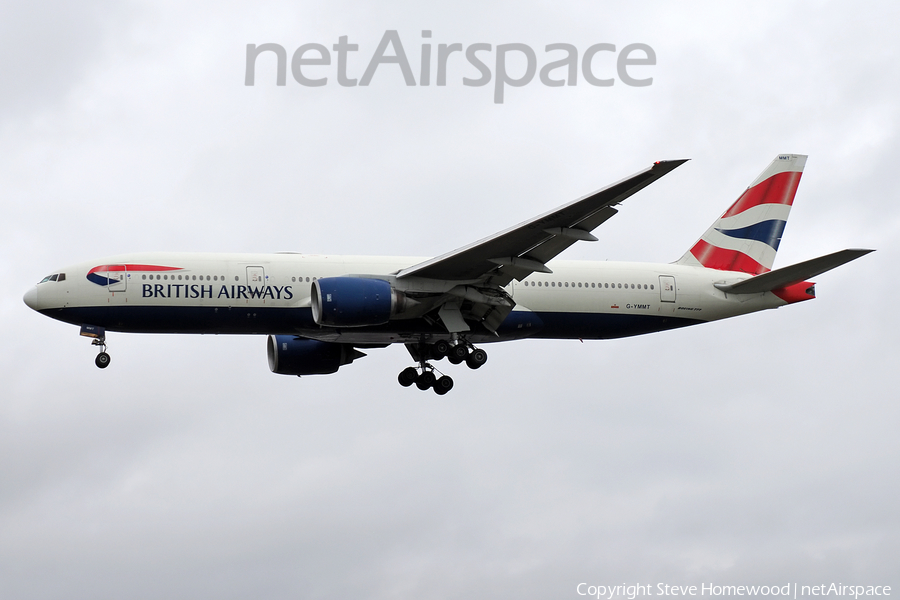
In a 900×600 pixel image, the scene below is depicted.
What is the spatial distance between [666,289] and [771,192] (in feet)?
25.4

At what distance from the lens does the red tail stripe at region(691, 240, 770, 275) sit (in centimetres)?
4294

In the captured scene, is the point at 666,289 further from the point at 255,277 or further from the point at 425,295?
the point at 255,277

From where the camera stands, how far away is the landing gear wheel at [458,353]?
38344mm

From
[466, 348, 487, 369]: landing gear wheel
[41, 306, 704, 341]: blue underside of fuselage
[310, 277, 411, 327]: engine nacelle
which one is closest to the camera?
[310, 277, 411, 327]: engine nacelle

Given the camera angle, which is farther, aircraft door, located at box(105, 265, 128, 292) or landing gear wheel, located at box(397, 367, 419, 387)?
landing gear wheel, located at box(397, 367, 419, 387)

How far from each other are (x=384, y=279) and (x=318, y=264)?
2.56 metres

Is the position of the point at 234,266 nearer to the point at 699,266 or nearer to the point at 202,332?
the point at 202,332

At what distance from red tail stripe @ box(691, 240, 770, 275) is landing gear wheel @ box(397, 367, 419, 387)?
11.5 meters

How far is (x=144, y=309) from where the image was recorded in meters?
36.0

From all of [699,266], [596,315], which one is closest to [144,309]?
[596,315]

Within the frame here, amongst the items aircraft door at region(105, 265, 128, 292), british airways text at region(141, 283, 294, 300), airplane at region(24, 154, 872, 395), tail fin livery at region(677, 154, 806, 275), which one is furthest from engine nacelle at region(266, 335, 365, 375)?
tail fin livery at region(677, 154, 806, 275)

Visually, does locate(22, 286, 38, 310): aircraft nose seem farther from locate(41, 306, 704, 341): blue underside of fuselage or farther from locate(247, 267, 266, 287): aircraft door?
locate(247, 267, 266, 287): aircraft door

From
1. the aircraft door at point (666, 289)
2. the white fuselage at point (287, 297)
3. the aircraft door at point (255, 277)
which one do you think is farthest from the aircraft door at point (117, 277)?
the aircraft door at point (666, 289)

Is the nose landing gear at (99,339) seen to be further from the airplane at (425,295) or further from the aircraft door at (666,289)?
the aircraft door at (666,289)
